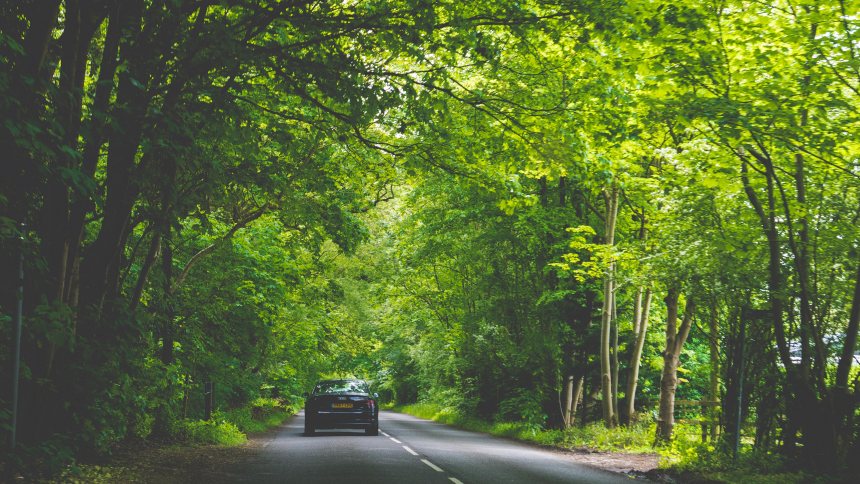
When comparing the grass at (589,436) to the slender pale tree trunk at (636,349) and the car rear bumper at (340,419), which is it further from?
the car rear bumper at (340,419)

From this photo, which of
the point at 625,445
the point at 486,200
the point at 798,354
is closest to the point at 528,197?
the point at 798,354

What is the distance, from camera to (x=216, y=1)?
A: 8.30 meters

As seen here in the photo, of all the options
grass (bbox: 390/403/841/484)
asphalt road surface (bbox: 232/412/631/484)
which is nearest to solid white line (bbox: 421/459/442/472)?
asphalt road surface (bbox: 232/412/631/484)

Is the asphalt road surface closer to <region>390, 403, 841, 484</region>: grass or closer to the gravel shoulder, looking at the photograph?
the gravel shoulder

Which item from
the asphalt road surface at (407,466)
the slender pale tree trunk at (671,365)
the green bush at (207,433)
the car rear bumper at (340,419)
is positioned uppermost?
the slender pale tree trunk at (671,365)

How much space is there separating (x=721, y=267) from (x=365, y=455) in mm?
7419

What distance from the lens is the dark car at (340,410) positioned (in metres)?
21.6

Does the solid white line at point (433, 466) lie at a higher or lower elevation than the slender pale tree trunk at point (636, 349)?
lower

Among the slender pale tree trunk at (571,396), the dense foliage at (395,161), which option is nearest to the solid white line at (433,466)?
the dense foliage at (395,161)

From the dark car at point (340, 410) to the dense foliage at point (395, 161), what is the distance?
323 cm

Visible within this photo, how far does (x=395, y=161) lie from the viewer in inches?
528

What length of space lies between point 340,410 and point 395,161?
1059cm

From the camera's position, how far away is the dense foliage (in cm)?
783

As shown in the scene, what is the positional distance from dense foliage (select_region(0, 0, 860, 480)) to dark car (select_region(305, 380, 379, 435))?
10.6 feet
